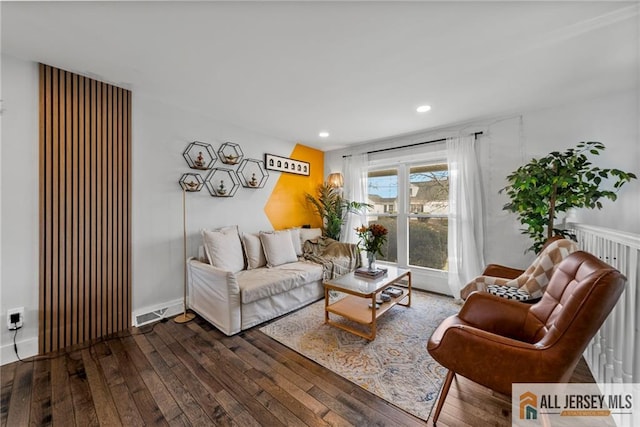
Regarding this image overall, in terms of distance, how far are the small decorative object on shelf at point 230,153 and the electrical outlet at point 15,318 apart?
7.35 ft

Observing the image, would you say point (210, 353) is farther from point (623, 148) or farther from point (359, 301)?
point (623, 148)

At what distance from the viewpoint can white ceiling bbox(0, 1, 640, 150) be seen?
143cm

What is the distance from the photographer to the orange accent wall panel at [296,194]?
3.94m

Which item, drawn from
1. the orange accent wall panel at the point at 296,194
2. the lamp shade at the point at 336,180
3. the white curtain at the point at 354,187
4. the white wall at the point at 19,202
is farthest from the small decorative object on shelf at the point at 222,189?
the white curtain at the point at 354,187

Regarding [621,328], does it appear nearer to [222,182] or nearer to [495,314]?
[495,314]

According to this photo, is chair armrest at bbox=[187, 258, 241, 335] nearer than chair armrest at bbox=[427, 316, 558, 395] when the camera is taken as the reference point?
No

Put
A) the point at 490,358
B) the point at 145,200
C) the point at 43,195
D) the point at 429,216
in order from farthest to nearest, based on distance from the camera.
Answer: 1. the point at 429,216
2. the point at 145,200
3. the point at 43,195
4. the point at 490,358

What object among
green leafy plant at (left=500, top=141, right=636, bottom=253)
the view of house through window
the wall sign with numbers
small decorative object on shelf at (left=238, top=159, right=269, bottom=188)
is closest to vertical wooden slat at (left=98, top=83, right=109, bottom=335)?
small decorative object on shelf at (left=238, top=159, right=269, bottom=188)

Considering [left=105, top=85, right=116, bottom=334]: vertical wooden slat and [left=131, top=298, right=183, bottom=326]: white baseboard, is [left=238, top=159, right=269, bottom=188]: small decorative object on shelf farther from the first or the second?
[left=131, top=298, right=183, bottom=326]: white baseboard

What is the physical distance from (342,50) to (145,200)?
243 cm

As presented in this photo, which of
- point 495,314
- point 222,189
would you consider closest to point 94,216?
point 222,189

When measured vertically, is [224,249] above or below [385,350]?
above

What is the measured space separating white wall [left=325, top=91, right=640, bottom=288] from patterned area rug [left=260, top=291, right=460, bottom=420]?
1.17 meters

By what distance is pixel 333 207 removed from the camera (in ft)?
14.1
